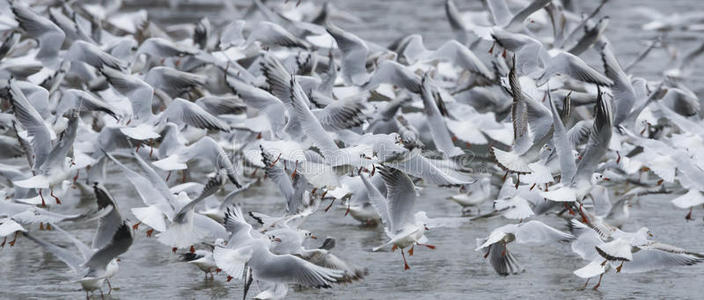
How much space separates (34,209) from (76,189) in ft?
8.03

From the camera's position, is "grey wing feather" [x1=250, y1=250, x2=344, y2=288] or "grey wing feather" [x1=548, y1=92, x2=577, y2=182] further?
"grey wing feather" [x1=548, y1=92, x2=577, y2=182]

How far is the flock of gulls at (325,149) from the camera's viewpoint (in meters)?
6.75

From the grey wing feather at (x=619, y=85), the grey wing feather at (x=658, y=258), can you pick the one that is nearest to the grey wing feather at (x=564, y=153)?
the grey wing feather at (x=658, y=258)

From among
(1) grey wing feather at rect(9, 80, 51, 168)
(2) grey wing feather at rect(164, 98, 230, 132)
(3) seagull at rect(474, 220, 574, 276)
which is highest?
(3) seagull at rect(474, 220, 574, 276)

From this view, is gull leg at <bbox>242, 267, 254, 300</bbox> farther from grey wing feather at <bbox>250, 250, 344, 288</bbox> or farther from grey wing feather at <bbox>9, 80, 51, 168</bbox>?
grey wing feather at <bbox>9, 80, 51, 168</bbox>

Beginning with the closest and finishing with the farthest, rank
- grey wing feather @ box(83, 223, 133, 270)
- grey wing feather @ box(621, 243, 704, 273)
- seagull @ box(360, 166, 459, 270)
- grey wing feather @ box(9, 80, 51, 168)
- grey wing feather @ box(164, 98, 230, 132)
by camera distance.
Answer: grey wing feather @ box(83, 223, 133, 270) → grey wing feather @ box(621, 243, 704, 273) → seagull @ box(360, 166, 459, 270) → grey wing feather @ box(9, 80, 51, 168) → grey wing feather @ box(164, 98, 230, 132)

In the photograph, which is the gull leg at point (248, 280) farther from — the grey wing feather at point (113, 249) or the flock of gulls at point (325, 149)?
the grey wing feather at point (113, 249)

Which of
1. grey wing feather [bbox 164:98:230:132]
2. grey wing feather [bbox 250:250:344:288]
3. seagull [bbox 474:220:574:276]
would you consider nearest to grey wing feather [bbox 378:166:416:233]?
seagull [bbox 474:220:574:276]

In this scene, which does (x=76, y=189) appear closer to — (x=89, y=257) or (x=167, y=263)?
(x=167, y=263)

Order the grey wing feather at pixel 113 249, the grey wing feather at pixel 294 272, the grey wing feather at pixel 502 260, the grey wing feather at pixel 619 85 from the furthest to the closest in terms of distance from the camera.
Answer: the grey wing feather at pixel 619 85
the grey wing feather at pixel 502 260
the grey wing feather at pixel 113 249
the grey wing feather at pixel 294 272

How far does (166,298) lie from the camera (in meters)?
6.70

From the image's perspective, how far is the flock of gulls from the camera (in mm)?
6750

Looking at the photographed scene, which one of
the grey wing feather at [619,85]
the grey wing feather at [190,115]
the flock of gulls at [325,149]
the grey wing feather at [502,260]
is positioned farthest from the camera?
the grey wing feather at [619,85]

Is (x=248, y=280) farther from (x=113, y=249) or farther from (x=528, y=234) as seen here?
(x=528, y=234)
